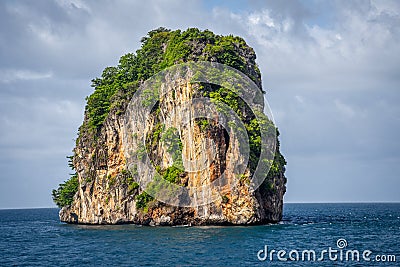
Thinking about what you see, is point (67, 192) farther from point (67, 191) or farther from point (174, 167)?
point (174, 167)

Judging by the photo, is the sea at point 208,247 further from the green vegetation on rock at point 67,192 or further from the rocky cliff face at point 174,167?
the green vegetation on rock at point 67,192

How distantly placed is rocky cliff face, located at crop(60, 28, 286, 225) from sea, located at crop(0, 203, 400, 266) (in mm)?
2709

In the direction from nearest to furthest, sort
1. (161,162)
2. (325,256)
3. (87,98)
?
(325,256) < (161,162) < (87,98)

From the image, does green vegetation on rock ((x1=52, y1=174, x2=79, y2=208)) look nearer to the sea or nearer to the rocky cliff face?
the rocky cliff face

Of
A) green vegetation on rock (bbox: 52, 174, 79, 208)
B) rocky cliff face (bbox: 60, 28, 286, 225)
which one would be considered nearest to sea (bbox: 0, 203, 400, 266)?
rocky cliff face (bbox: 60, 28, 286, 225)

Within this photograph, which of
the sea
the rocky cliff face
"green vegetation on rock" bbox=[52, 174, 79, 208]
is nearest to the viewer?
the sea

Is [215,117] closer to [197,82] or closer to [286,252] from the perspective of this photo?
[197,82]

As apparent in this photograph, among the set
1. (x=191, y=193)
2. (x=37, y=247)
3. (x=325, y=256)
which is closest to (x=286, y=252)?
(x=325, y=256)

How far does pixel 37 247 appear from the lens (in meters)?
48.5

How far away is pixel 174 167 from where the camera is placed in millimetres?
60219

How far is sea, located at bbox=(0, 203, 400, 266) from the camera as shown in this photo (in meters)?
37.7

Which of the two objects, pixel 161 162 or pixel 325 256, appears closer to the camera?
pixel 325 256

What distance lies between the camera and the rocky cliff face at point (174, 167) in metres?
56.9

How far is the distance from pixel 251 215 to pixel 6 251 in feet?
78.6
